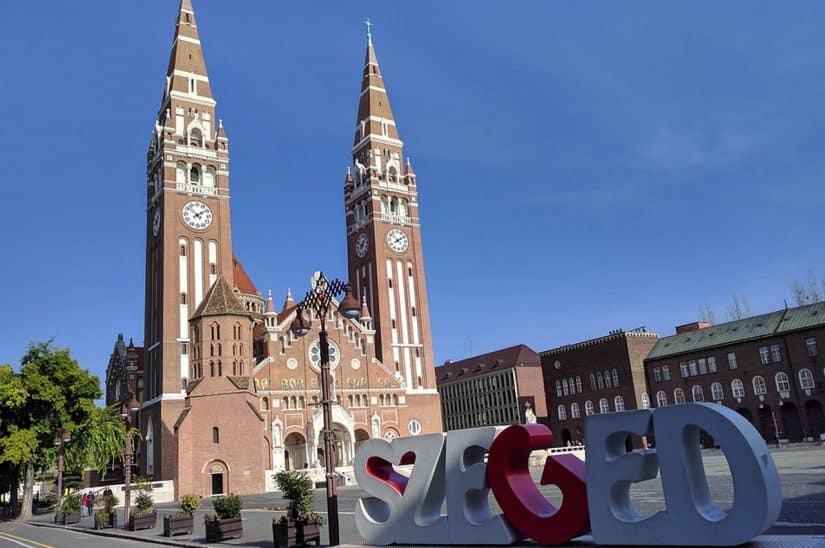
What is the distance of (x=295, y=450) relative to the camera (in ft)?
217

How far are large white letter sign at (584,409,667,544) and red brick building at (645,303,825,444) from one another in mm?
55642

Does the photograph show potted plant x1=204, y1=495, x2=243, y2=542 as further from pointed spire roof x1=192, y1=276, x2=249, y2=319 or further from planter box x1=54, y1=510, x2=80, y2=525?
pointed spire roof x1=192, y1=276, x2=249, y2=319

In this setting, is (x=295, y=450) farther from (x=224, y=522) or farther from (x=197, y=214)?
(x=224, y=522)

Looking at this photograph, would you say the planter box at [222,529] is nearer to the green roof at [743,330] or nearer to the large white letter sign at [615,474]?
the large white letter sign at [615,474]

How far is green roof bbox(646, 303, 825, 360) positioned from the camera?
62469 mm

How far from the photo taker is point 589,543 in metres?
13.7

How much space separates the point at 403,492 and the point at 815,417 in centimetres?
5594

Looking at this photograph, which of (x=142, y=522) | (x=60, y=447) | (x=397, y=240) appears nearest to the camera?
(x=142, y=522)

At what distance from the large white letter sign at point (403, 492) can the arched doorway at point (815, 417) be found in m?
54.7

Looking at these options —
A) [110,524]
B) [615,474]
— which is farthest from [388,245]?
[615,474]

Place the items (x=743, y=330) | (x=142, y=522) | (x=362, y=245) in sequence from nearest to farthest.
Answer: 1. (x=142, y=522)
2. (x=743, y=330)
3. (x=362, y=245)

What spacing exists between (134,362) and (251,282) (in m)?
16.3

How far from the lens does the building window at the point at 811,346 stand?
199 feet

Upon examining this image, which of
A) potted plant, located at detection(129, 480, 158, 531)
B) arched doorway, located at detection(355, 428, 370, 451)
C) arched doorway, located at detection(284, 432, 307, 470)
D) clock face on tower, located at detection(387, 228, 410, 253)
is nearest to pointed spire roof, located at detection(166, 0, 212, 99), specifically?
clock face on tower, located at detection(387, 228, 410, 253)
